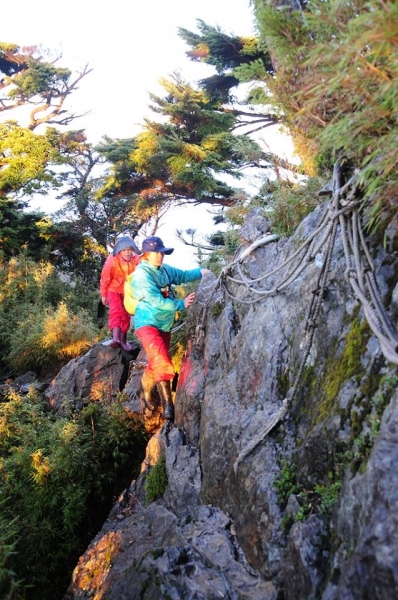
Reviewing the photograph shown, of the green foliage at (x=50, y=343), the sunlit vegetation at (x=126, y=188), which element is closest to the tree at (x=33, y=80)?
the sunlit vegetation at (x=126, y=188)

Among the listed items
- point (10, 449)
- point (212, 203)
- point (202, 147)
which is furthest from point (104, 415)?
point (202, 147)

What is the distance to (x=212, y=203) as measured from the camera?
1227cm

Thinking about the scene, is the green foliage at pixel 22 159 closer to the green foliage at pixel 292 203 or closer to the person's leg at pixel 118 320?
the person's leg at pixel 118 320

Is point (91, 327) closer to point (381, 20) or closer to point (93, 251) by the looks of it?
point (93, 251)

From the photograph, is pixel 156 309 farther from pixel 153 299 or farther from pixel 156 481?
pixel 156 481

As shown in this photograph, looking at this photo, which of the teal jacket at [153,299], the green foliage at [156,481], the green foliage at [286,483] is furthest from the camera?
the teal jacket at [153,299]

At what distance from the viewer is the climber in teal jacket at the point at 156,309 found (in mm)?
5711

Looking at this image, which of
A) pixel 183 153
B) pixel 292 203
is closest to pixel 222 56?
pixel 183 153

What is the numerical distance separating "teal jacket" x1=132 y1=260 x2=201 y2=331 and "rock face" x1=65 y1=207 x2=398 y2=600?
1.07 meters

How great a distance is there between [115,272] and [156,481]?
4.15 meters

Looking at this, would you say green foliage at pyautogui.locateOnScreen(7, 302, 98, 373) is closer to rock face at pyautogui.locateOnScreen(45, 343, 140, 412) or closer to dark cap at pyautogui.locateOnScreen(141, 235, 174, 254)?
rock face at pyautogui.locateOnScreen(45, 343, 140, 412)

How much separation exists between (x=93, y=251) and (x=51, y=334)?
5.90 meters

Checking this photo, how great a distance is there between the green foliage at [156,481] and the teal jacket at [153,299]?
1.93 meters

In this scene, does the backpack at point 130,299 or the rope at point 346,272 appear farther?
the backpack at point 130,299
